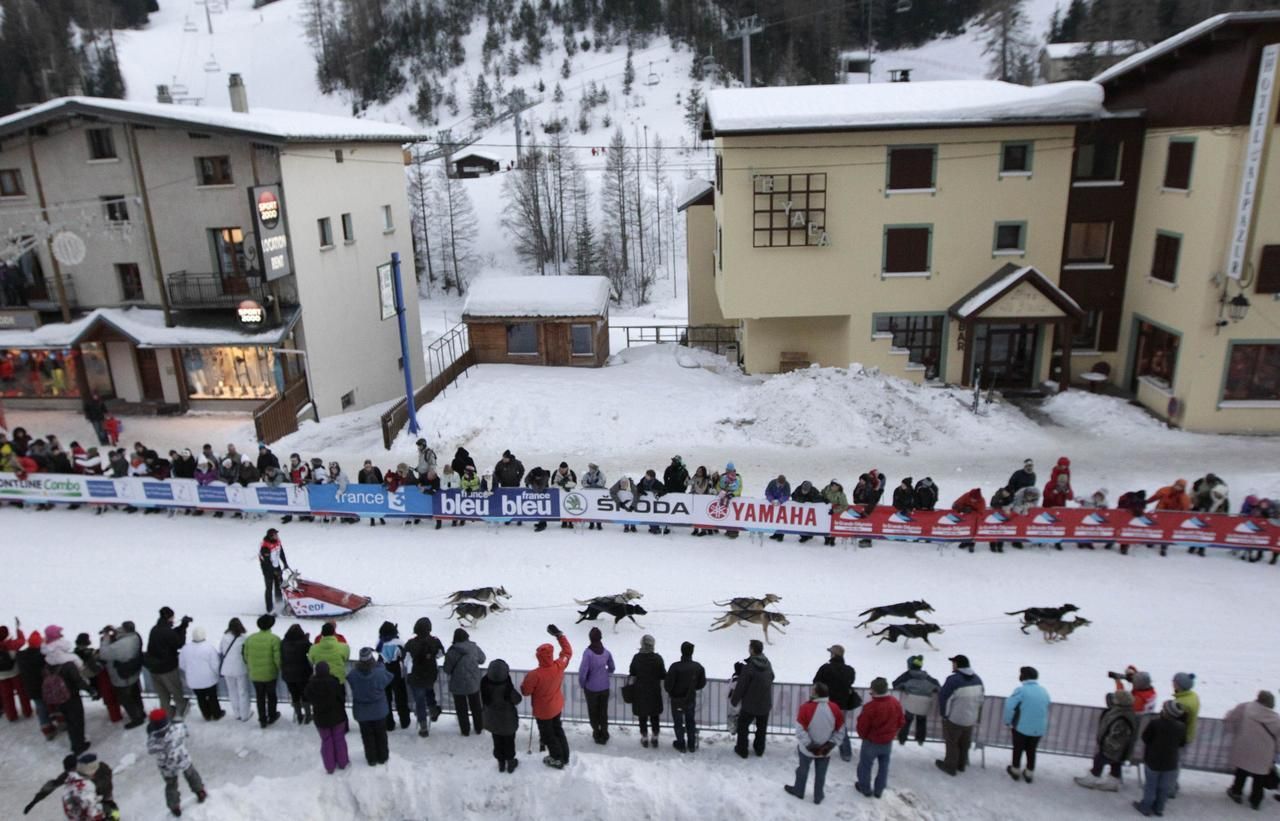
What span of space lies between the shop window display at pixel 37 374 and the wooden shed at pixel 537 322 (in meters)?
13.2

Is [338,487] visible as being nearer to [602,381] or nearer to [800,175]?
[602,381]

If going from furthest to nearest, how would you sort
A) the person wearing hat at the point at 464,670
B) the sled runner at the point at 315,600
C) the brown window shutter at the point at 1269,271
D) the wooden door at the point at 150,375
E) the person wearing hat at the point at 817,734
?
the wooden door at the point at 150,375, the brown window shutter at the point at 1269,271, the sled runner at the point at 315,600, the person wearing hat at the point at 464,670, the person wearing hat at the point at 817,734

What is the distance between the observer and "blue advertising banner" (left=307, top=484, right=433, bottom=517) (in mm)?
17344

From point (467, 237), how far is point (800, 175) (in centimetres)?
4229

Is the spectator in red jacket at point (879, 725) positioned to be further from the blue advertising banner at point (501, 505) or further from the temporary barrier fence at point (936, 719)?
the blue advertising banner at point (501, 505)

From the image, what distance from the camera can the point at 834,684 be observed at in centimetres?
944

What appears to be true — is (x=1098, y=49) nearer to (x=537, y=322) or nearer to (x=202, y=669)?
(x=537, y=322)

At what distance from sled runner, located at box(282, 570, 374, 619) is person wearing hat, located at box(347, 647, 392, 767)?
4.28 metres

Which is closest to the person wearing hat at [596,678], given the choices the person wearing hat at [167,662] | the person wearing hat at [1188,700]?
the person wearing hat at [167,662]

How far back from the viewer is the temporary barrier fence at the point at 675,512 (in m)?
15.5

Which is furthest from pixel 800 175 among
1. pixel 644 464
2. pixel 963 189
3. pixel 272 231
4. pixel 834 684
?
pixel 834 684

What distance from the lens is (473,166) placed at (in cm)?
7181

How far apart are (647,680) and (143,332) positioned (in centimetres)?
2296

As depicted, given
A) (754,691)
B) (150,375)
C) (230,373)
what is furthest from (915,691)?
(150,375)
